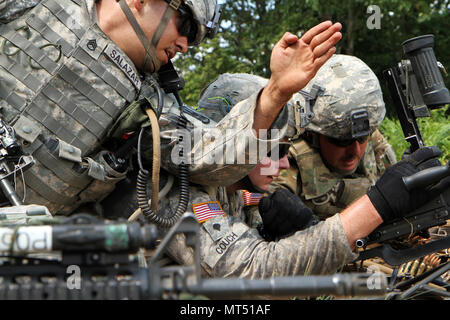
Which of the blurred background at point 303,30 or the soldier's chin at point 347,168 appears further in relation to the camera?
the blurred background at point 303,30

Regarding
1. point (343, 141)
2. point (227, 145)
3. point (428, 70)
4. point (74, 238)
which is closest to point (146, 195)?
point (227, 145)

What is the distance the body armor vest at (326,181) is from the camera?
5.05 m

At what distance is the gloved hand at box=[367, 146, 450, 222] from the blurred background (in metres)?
5.78

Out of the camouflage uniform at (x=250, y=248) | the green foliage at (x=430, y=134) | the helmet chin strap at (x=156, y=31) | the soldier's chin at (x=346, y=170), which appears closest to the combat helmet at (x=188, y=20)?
the helmet chin strap at (x=156, y=31)

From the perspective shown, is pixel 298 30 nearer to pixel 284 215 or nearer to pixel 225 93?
pixel 225 93

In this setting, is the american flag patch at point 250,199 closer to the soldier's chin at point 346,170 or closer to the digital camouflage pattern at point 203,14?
the soldier's chin at point 346,170

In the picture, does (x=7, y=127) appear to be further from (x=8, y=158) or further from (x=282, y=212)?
(x=282, y=212)

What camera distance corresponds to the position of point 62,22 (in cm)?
322

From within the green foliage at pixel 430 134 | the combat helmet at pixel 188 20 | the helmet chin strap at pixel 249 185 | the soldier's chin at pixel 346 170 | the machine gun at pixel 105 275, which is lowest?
the machine gun at pixel 105 275

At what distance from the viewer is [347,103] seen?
4.63 meters

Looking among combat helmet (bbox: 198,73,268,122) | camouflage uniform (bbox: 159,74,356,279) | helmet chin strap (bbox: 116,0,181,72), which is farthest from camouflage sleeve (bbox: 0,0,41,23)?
combat helmet (bbox: 198,73,268,122)

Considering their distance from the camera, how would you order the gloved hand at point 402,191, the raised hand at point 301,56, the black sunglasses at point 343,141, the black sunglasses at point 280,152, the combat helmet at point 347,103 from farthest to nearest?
the black sunglasses at point 343,141, the combat helmet at point 347,103, the black sunglasses at point 280,152, the gloved hand at point 402,191, the raised hand at point 301,56

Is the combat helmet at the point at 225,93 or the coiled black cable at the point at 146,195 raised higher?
the combat helmet at the point at 225,93
